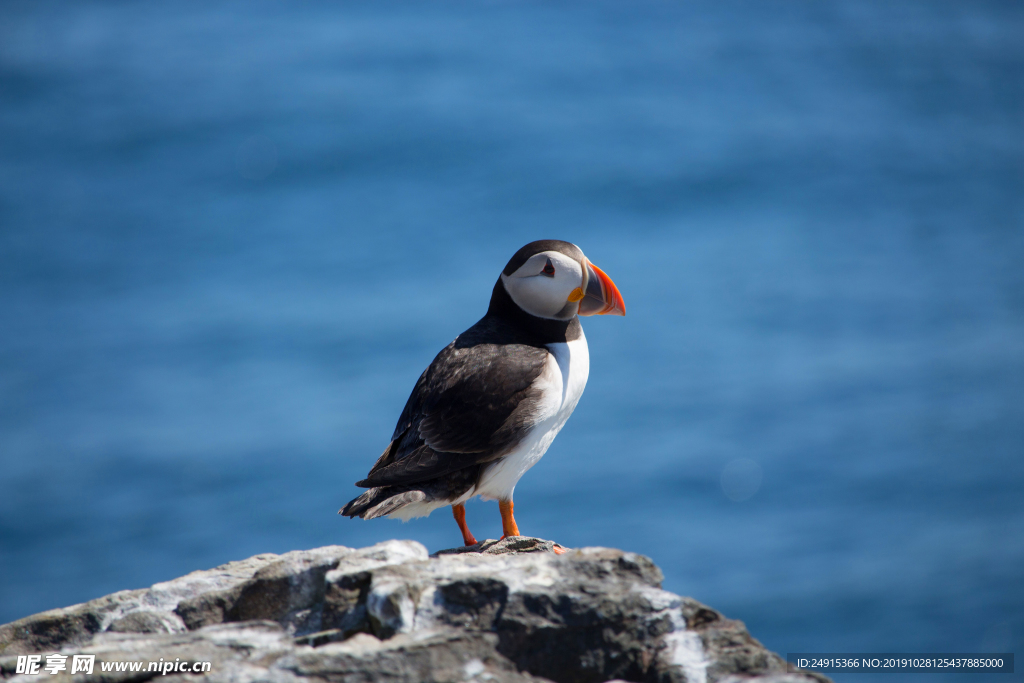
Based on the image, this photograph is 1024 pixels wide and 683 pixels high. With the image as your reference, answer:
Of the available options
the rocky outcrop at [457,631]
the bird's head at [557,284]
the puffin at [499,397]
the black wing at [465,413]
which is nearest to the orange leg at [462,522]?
the puffin at [499,397]

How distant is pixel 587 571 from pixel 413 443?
6.96 feet

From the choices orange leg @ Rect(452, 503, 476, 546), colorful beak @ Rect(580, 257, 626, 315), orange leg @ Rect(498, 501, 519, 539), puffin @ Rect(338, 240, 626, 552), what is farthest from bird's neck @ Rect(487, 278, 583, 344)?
orange leg @ Rect(452, 503, 476, 546)

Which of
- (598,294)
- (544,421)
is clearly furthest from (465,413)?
(598,294)

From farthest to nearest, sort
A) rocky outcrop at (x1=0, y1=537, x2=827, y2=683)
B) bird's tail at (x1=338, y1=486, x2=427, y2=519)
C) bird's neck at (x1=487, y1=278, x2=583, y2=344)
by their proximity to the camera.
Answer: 1. bird's neck at (x1=487, y1=278, x2=583, y2=344)
2. bird's tail at (x1=338, y1=486, x2=427, y2=519)
3. rocky outcrop at (x1=0, y1=537, x2=827, y2=683)

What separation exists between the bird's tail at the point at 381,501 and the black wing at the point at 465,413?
0.25ft

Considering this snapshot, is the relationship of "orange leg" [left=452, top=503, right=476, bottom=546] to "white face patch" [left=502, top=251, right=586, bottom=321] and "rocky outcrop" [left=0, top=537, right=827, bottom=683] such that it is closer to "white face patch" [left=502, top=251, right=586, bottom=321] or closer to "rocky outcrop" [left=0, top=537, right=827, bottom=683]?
"white face patch" [left=502, top=251, right=586, bottom=321]

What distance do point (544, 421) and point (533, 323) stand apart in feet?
2.82

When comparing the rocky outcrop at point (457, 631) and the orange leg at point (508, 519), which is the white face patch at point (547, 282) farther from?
the rocky outcrop at point (457, 631)

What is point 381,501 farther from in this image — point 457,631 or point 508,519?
point 457,631

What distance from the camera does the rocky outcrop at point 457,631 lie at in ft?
11.1

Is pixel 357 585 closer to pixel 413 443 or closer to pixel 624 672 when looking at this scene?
pixel 624 672

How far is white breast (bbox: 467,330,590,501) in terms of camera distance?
19.4 feet

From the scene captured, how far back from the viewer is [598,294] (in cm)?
636

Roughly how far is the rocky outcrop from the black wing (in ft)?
4.42
